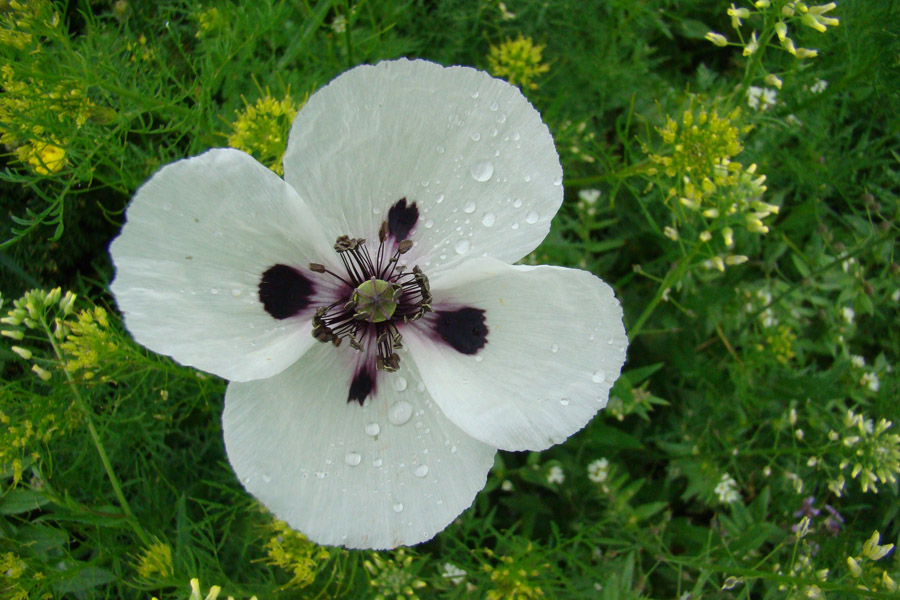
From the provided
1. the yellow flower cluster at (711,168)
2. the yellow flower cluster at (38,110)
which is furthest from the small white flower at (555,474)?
the yellow flower cluster at (38,110)

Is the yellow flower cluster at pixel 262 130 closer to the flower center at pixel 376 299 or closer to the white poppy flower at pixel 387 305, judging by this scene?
the white poppy flower at pixel 387 305

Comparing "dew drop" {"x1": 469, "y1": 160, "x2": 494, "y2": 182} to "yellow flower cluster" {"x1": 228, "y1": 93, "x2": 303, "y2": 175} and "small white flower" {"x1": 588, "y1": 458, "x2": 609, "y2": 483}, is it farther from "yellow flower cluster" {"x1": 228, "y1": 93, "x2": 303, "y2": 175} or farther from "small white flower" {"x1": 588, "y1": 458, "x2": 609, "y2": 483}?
"small white flower" {"x1": 588, "y1": 458, "x2": 609, "y2": 483}

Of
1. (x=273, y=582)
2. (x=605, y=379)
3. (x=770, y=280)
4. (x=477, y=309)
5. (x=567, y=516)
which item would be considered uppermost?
(x=477, y=309)

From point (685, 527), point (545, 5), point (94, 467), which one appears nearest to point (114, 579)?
point (94, 467)

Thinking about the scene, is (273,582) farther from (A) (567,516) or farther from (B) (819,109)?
(B) (819,109)

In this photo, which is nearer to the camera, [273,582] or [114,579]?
[114,579]

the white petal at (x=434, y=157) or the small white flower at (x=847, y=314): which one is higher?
the white petal at (x=434, y=157)
